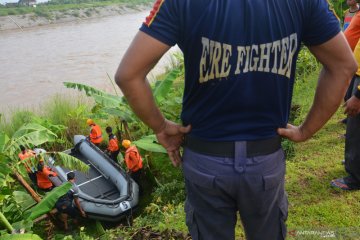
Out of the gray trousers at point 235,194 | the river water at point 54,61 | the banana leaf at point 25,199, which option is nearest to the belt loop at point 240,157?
the gray trousers at point 235,194

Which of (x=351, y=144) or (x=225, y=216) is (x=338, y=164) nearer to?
(x=351, y=144)

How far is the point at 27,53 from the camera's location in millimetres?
19812

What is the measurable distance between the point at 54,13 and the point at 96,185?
34186 millimetres

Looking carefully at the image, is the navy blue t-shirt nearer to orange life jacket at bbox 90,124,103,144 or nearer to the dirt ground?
orange life jacket at bbox 90,124,103,144

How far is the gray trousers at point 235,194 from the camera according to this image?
1.33 metres

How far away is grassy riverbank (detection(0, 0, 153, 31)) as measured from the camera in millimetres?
31562

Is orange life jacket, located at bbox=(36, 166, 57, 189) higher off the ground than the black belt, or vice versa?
the black belt

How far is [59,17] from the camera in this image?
34906 mm

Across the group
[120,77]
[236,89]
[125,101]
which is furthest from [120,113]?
[236,89]

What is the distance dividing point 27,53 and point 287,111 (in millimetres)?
20837

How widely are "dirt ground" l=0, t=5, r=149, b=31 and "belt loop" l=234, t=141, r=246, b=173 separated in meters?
32.9

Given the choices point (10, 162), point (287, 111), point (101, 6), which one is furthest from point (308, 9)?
point (101, 6)

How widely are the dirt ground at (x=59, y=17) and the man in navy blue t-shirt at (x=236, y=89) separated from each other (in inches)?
1289

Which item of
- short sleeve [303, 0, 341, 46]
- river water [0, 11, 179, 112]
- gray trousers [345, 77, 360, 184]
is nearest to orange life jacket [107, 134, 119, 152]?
gray trousers [345, 77, 360, 184]
